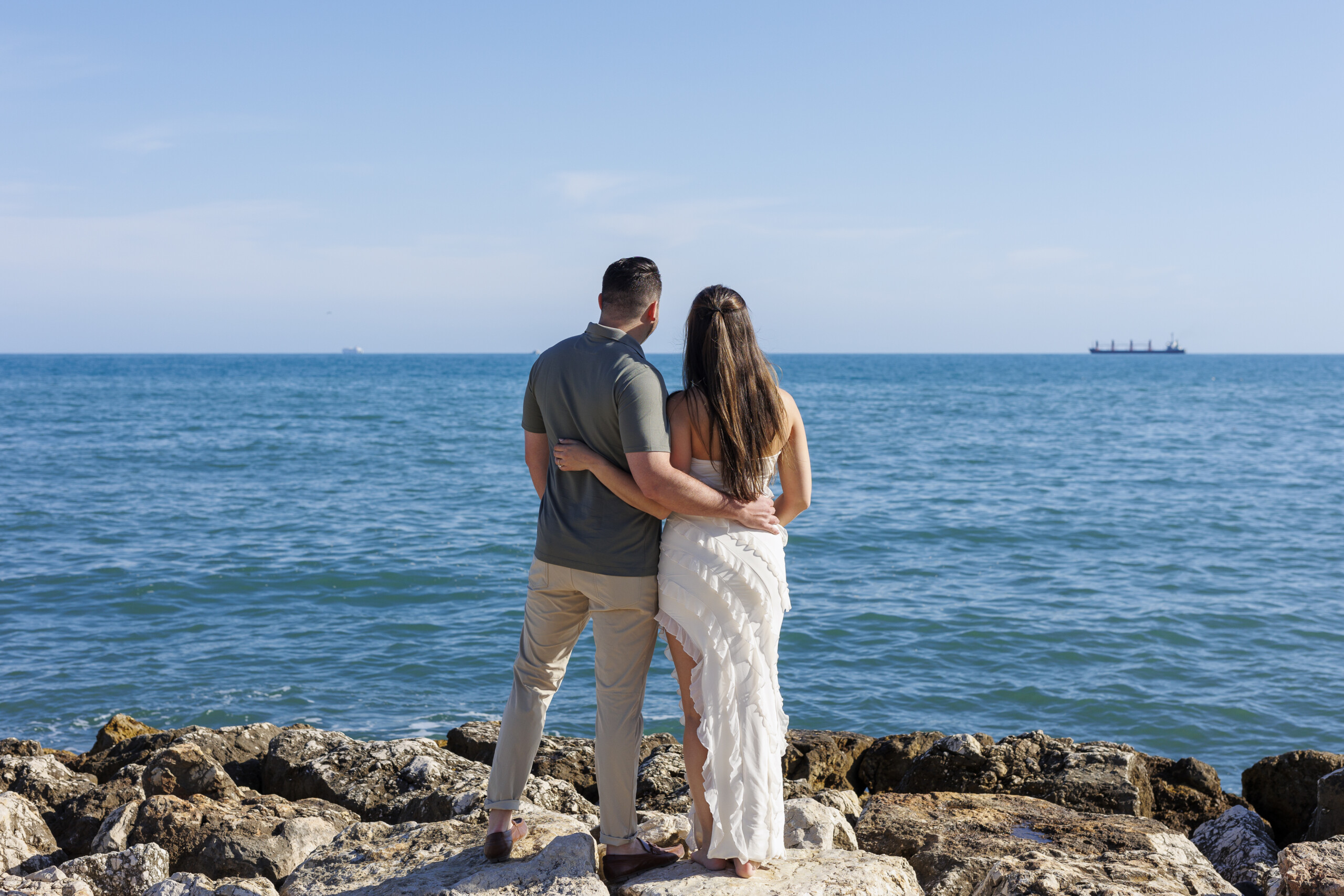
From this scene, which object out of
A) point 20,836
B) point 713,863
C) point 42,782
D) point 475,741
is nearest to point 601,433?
point 713,863

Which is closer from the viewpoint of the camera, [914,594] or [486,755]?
[486,755]

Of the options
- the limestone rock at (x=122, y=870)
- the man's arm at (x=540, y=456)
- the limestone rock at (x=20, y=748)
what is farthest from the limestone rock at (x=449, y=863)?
the limestone rock at (x=20, y=748)

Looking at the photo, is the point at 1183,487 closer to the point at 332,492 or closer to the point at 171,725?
the point at 332,492

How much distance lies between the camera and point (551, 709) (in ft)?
28.0

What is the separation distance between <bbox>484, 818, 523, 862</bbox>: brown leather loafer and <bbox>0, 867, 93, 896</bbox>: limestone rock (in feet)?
5.16

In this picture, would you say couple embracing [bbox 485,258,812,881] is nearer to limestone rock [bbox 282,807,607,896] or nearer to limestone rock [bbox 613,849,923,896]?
limestone rock [bbox 613,849,923,896]

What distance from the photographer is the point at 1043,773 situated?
5.63 metres

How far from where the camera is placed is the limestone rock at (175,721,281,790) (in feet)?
20.2

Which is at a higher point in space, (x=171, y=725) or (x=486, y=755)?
→ (x=486, y=755)

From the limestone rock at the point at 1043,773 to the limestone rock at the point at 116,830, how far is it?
13.2 feet

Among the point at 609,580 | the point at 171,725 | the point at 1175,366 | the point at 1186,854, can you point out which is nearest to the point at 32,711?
the point at 171,725

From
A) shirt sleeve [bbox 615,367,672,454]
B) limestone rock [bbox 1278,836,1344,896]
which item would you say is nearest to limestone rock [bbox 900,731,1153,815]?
limestone rock [bbox 1278,836,1344,896]

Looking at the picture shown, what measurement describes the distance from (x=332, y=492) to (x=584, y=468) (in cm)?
1826

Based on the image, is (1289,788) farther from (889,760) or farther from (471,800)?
(471,800)
